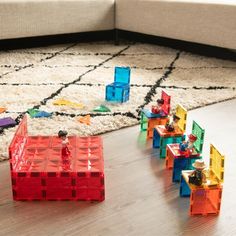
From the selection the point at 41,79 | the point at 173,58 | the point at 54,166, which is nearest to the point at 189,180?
the point at 54,166

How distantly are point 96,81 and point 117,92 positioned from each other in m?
0.37

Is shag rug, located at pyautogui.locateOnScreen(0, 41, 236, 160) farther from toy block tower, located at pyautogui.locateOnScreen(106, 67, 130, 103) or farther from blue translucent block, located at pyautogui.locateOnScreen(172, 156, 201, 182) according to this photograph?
blue translucent block, located at pyautogui.locateOnScreen(172, 156, 201, 182)

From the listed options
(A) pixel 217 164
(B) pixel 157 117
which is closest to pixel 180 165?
(A) pixel 217 164

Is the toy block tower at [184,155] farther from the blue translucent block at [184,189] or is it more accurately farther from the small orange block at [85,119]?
the small orange block at [85,119]

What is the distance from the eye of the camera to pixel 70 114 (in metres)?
1.80

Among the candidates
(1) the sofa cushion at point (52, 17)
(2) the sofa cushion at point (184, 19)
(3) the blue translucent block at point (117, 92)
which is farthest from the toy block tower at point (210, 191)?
(1) the sofa cushion at point (52, 17)

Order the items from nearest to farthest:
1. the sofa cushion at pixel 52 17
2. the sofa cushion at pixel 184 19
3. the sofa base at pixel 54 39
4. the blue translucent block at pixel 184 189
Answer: the blue translucent block at pixel 184 189
the sofa cushion at pixel 184 19
the sofa cushion at pixel 52 17
the sofa base at pixel 54 39

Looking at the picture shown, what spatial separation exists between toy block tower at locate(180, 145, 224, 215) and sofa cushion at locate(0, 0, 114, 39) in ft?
6.77

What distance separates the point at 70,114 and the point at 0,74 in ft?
2.58

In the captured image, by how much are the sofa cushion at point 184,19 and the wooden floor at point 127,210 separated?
138 centimetres

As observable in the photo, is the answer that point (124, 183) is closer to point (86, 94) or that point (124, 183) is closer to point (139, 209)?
point (139, 209)

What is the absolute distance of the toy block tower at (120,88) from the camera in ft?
6.37

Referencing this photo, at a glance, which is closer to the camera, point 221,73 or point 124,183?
point 124,183

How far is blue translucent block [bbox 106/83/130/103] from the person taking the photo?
1.94m
